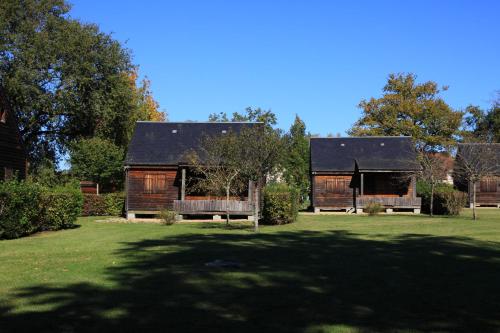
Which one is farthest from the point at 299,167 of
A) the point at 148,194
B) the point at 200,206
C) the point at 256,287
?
the point at 256,287

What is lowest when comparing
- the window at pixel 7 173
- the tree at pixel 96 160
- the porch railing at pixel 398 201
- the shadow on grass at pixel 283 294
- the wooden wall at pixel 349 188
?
the shadow on grass at pixel 283 294

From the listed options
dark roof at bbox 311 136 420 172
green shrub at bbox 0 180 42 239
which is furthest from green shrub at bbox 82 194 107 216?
dark roof at bbox 311 136 420 172

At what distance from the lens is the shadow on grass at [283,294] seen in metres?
6.32

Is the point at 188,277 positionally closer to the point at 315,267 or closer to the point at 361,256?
the point at 315,267

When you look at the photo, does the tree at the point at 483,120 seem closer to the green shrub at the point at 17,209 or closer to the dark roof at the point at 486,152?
the dark roof at the point at 486,152

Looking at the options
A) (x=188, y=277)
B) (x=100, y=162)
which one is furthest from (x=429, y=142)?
(x=188, y=277)

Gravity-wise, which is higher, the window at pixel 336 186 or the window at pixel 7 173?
the window at pixel 7 173

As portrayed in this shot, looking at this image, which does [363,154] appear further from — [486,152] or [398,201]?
[486,152]

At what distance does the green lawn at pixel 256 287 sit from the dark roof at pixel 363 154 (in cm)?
2149

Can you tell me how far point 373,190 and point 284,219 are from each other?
48.3 ft

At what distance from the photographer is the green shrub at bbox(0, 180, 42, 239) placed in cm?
1780

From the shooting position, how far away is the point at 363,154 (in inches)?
1543

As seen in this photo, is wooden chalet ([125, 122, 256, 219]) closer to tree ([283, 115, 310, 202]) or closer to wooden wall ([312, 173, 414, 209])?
wooden wall ([312, 173, 414, 209])

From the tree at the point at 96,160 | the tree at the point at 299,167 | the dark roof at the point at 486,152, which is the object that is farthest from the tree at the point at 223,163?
the tree at the point at 299,167
